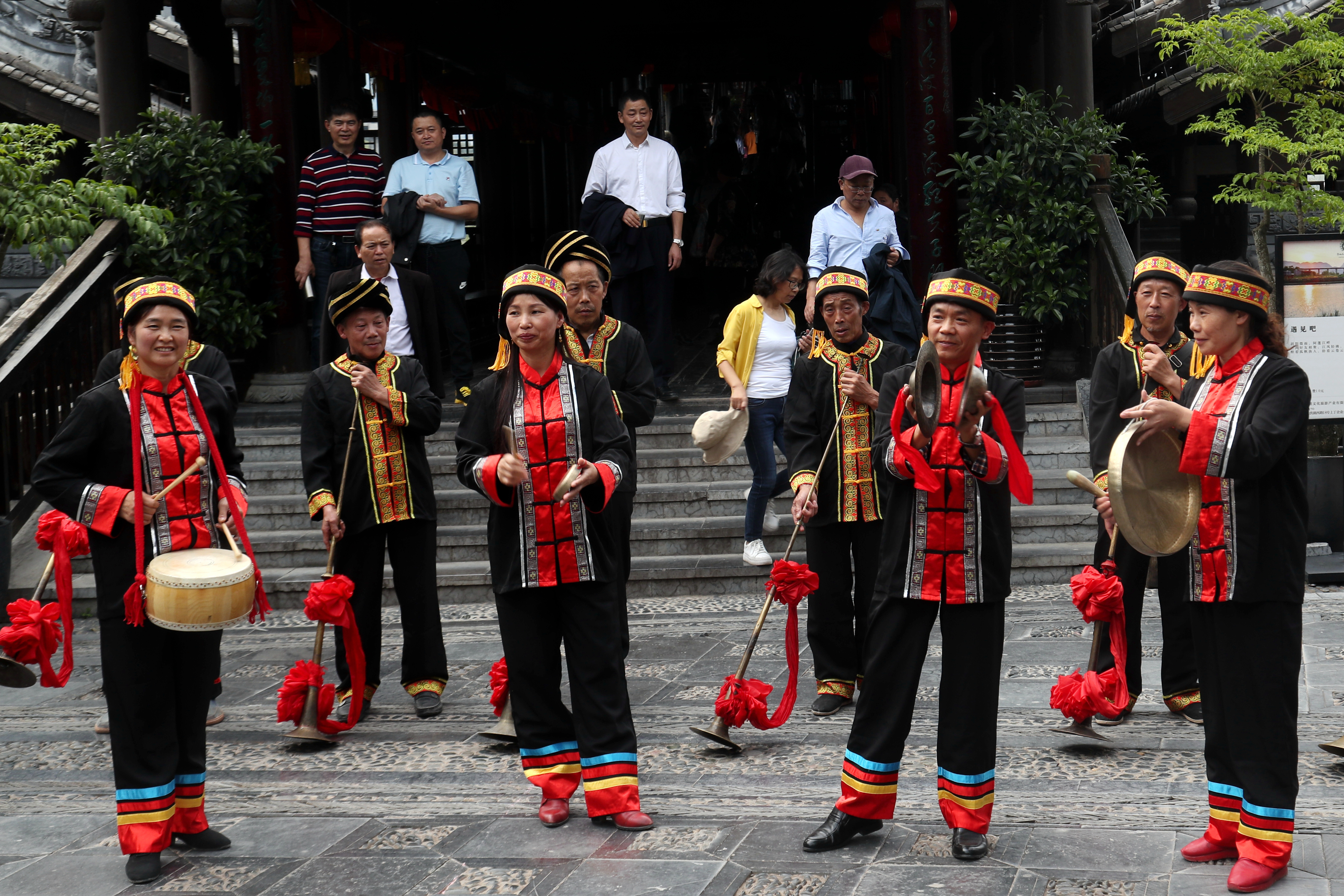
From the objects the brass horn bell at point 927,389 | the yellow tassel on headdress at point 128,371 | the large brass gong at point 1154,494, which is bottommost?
the large brass gong at point 1154,494

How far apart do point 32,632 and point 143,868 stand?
0.94 m

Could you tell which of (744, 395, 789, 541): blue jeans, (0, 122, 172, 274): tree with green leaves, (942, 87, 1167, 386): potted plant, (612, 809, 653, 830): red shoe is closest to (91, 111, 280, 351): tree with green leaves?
(0, 122, 172, 274): tree with green leaves

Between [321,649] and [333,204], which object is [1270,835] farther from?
[333,204]

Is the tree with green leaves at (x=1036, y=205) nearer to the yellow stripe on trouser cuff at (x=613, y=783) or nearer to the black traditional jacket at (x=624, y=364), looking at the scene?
the black traditional jacket at (x=624, y=364)

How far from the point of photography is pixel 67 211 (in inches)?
324

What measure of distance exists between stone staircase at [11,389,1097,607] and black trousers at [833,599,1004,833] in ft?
12.2

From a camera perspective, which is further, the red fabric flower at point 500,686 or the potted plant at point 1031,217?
the potted plant at point 1031,217

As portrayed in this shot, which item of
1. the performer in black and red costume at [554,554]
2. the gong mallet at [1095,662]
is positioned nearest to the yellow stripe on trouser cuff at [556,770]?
the performer in black and red costume at [554,554]

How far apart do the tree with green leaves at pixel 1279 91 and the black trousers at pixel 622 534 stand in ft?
20.6

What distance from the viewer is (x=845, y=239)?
8.11 metres

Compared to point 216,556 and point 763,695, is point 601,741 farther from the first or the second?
point 216,556

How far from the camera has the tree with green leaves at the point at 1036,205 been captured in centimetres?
970

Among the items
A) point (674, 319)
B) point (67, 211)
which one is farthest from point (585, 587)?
point (674, 319)

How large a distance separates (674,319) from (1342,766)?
10783 mm
